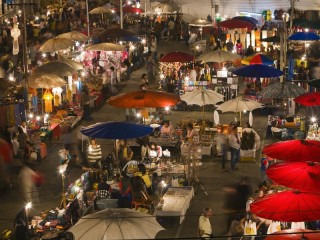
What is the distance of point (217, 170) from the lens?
17.5 meters

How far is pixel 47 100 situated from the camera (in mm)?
20969

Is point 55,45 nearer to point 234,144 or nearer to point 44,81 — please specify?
point 44,81

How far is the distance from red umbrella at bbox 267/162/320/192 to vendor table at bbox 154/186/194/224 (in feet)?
8.11

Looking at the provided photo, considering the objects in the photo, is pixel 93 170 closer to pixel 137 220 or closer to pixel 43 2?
pixel 137 220

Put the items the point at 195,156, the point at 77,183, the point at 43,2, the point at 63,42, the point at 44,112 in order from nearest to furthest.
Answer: the point at 77,183 < the point at 195,156 < the point at 44,112 < the point at 63,42 < the point at 43,2

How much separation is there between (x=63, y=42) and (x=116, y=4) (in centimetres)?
1810

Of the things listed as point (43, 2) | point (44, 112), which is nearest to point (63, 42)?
point (44, 112)

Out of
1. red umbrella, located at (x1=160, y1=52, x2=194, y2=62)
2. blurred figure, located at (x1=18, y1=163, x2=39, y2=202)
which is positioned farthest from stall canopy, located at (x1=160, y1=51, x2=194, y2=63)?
blurred figure, located at (x1=18, y1=163, x2=39, y2=202)

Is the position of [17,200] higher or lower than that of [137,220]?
lower

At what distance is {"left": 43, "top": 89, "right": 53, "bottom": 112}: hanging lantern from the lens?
20.7 meters

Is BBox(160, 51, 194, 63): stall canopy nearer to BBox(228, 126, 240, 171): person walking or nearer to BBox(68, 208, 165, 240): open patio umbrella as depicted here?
BBox(228, 126, 240, 171): person walking

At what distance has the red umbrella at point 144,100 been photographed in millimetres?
15878

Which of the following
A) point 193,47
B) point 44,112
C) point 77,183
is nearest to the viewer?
point 77,183

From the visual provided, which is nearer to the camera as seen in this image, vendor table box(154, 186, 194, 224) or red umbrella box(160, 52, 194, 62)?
vendor table box(154, 186, 194, 224)
